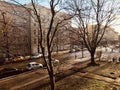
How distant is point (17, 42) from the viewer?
38.8 meters

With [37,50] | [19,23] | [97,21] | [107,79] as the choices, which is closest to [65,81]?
[107,79]

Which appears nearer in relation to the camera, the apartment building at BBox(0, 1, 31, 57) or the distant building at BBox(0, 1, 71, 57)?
the apartment building at BBox(0, 1, 31, 57)

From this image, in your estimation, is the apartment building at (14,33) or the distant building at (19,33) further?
the distant building at (19,33)

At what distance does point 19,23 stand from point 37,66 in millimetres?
17540

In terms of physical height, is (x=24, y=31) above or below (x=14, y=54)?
above

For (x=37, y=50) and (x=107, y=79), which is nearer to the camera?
(x=107, y=79)

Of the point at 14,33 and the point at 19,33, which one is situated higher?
the point at 19,33

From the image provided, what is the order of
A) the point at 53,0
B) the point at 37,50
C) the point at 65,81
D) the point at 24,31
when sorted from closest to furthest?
the point at 53,0
the point at 65,81
the point at 24,31
the point at 37,50

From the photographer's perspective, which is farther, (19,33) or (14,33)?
(19,33)

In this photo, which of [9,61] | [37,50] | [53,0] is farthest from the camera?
[37,50]

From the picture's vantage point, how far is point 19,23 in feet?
129

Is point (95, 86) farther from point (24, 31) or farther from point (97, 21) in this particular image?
point (24, 31)

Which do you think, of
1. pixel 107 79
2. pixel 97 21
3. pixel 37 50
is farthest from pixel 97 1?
pixel 37 50

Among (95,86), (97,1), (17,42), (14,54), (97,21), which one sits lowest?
(95,86)
